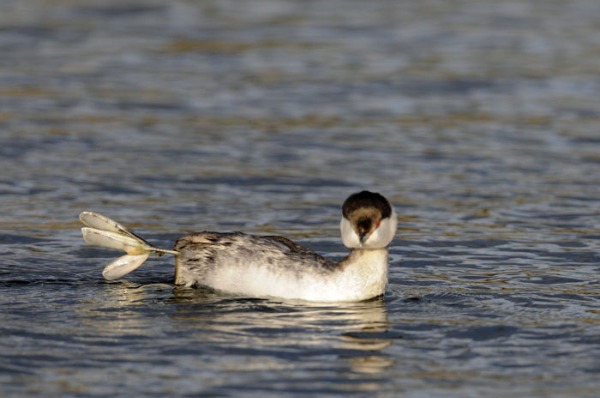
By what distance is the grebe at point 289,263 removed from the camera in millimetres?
11273

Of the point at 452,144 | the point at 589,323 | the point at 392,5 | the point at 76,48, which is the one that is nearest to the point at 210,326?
the point at 589,323

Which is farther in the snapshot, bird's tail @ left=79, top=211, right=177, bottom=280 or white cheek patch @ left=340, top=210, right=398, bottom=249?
bird's tail @ left=79, top=211, right=177, bottom=280

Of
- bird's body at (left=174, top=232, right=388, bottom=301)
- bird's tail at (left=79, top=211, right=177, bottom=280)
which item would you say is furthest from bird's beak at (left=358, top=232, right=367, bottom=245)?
bird's tail at (left=79, top=211, right=177, bottom=280)

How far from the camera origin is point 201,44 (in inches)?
969

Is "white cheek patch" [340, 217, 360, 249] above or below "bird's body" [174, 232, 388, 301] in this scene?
above

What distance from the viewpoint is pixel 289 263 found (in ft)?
38.1

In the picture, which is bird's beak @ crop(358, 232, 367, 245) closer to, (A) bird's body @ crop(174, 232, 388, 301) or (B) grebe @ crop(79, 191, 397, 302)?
(B) grebe @ crop(79, 191, 397, 302)

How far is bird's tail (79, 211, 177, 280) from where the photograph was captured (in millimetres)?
12266

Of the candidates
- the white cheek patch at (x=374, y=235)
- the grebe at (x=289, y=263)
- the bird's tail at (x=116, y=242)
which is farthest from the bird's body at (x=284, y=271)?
the bird's tail at (x=116, y=242)

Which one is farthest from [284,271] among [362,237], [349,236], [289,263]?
[362,237]

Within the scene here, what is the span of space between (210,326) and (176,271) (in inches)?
58.5

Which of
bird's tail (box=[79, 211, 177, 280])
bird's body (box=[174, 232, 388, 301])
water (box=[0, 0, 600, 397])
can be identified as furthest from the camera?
bird's tail (box=[79, 211, 177, 280])

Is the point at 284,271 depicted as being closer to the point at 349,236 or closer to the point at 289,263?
the point at 289,263

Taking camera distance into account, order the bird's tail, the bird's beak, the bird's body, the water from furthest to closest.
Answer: the bird's tail
the bird's body
the bird's beak
the water
